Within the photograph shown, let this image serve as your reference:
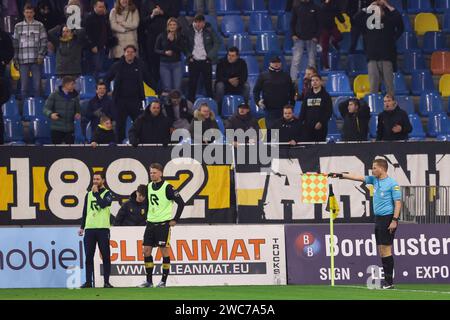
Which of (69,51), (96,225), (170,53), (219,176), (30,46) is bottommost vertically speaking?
(96,225)

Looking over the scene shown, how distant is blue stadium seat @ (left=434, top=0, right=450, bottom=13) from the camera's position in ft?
108

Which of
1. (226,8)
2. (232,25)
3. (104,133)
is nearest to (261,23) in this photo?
(232,25)

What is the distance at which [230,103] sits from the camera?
29.5 metres

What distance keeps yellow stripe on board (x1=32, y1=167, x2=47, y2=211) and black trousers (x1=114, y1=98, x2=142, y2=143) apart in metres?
2.59

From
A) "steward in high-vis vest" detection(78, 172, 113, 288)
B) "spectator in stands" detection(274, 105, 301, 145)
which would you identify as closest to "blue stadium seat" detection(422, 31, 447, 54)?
"spectator in stands" detection(274, 105, 301, 145)

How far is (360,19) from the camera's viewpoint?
99.9ft

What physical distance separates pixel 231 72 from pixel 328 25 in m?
2.79

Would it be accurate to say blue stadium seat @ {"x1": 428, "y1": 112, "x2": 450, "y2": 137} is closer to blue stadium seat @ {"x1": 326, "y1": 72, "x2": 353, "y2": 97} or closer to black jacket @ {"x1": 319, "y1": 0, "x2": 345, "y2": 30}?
blue stadium seat @ {"x1": 326, "y1": 72, "x2": 353, "y2": 97}

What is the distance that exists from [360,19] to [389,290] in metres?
9.81

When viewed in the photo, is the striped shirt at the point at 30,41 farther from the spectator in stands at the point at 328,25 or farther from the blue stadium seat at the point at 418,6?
the blue stadium seat at the point at 418,6

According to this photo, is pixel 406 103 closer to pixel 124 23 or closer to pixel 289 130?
pixel 289 130

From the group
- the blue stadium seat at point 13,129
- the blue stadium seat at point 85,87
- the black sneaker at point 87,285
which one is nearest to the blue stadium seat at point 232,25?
the blue stadium seat at point 85,87

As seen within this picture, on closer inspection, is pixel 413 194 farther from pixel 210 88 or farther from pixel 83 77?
pixel 83 77
